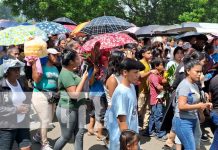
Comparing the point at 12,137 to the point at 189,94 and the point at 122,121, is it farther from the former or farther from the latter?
the point at 189,94

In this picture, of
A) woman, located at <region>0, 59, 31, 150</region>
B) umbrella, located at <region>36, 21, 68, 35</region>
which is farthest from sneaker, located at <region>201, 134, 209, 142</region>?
umbrella, located at <region>36, 21, 68, 35</region>

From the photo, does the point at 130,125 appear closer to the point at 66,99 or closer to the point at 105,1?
the point at 66,99

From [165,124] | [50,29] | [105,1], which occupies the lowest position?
[165,124]

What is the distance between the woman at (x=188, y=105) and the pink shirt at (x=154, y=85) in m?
2.02

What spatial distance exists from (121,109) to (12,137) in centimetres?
141

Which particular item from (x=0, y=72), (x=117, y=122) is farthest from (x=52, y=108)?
(x=117, y=122)

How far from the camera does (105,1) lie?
27328 millimetres

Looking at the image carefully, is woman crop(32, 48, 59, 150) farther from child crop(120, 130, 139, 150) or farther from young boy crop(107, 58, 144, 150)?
child crop(120, 130, 139, 150)

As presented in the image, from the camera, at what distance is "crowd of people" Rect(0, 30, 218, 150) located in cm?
364

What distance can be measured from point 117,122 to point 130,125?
14 cm

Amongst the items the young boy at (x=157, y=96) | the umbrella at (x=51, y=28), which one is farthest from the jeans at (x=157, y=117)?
the umbrella at (x=51, y=28)

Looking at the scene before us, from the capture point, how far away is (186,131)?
419 centimetres

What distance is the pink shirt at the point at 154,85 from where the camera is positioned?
20.7 feet

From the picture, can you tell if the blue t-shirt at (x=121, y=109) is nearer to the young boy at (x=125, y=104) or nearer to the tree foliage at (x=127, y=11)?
the young boy at (x=125, y=104)
